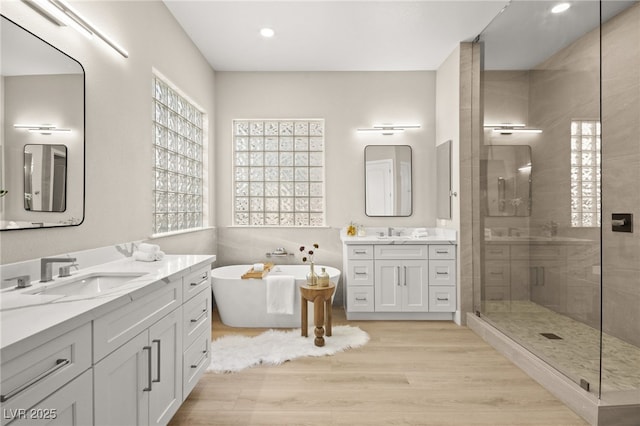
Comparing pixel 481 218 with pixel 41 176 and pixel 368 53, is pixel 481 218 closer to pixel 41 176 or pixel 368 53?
pixel 368 53

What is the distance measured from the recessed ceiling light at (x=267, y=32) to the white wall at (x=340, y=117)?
34.2 inches

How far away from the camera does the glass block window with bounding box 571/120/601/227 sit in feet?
6.60

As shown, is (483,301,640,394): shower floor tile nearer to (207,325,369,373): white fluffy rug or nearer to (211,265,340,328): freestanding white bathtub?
(207,325,369,373): white fluffy rug

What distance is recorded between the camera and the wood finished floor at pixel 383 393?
1.84 metres

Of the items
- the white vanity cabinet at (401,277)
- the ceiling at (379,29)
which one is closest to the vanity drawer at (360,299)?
the white vanity cabinet at (401,277)

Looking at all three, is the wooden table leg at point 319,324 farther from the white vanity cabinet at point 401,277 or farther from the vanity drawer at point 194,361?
the vanity drawer at point 194,361

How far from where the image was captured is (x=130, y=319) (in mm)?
1294

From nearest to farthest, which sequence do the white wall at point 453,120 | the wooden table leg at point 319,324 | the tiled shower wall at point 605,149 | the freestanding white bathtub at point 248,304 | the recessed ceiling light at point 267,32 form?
the tiled shower wall at point 605,149
the wooden table leg at point 319,324
the recessed ceiling light at point 267,32
the freestanding white bathtub at point 248,304
the white wall at point 453,120

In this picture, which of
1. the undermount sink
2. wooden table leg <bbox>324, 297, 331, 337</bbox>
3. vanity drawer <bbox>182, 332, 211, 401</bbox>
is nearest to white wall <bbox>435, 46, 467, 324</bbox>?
wooden table leg <bbox>324, 297, 331, 337</bbox>

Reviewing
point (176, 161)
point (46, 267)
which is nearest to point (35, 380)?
point (46, 267)

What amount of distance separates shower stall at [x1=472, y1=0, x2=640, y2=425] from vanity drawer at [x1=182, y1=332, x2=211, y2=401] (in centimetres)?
219

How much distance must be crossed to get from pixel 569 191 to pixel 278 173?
299 cm

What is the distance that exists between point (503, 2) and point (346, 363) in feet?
10.4

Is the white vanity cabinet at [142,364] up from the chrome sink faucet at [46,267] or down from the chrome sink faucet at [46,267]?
down
